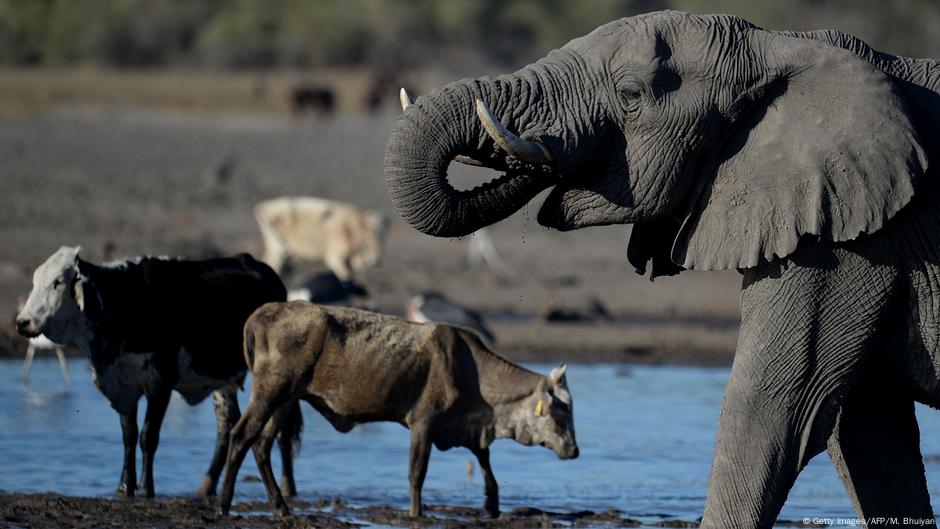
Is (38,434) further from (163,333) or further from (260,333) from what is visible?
(260,333)

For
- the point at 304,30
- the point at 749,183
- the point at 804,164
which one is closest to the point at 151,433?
the point at 749,183

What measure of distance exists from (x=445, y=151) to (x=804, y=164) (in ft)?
3.90

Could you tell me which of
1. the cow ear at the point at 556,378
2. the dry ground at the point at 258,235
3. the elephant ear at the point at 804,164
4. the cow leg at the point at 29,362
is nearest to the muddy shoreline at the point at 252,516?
the cow ear at the point at 556,378

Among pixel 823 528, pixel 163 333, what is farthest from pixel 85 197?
pixel 823 528

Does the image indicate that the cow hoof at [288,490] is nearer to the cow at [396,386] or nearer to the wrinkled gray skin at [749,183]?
the cow at [396,386]

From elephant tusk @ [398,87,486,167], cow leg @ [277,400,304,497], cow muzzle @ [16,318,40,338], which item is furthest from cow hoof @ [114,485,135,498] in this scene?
elephant tusk @ [398,87,486,167]

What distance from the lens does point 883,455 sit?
6105 millimetres

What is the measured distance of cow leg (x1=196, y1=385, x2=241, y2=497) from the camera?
9.74 m

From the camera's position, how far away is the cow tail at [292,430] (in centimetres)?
A: 975

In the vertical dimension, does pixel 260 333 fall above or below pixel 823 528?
above

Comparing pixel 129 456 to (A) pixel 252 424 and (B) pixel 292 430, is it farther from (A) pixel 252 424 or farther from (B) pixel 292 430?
(B) pixel 292 430

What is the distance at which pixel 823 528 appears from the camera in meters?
8.81

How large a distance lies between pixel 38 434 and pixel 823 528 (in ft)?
18.4

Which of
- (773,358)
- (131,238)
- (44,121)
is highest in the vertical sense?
(44,121)
